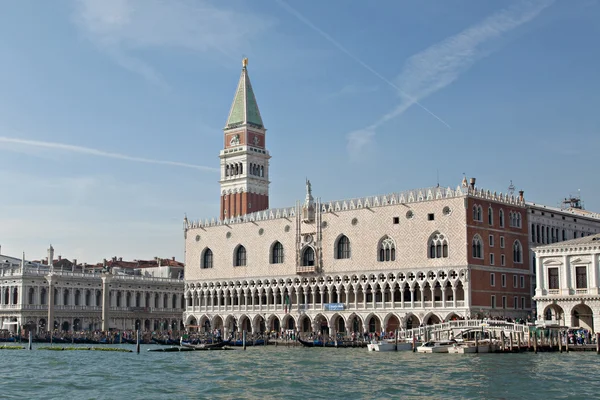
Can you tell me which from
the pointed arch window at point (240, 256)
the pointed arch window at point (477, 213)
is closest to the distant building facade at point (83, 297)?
the pointed arch window at point (240, 256)

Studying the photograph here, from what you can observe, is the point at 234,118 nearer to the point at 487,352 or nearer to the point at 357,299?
the point at 357,299

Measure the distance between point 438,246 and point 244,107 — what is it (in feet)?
96.5

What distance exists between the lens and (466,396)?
28766 mm

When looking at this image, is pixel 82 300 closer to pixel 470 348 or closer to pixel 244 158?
pixel 244 158

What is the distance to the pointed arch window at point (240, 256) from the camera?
68375 millimetres

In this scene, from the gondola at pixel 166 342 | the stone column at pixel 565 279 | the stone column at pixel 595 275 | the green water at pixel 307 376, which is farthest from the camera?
the gondola at pixel 166 342

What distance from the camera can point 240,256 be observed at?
226ft

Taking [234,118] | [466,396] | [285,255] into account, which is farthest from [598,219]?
[466,396]

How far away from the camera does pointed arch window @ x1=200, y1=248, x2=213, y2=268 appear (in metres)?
70.9

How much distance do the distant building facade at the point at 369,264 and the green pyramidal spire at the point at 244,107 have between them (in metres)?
13.3

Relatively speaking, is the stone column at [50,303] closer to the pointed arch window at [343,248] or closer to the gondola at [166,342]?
the gondola at [166,342]

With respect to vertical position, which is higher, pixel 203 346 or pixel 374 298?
pixel 374 298

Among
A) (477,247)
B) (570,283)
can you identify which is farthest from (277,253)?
(570,283)

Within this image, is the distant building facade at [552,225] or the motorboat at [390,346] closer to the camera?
the motorboat at [390,346]
